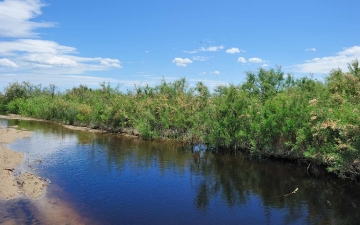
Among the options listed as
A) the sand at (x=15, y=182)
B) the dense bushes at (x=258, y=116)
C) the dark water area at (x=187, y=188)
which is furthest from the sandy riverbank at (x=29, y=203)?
the dense bushes at (x=258, y=116)

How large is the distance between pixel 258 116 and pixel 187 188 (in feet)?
33.0

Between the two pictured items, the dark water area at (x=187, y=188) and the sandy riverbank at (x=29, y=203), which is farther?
the dark water area at (x=187, y=188)

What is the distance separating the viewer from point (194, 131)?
99.6 feet

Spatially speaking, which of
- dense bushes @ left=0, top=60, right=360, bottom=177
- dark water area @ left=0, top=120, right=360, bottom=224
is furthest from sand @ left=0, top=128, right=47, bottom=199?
dense bushes @ left=0, top=60, right=360, bottom=177

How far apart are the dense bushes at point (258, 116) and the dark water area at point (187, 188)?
5.57ft

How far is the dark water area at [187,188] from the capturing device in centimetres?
1384

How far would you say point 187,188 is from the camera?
1770cm

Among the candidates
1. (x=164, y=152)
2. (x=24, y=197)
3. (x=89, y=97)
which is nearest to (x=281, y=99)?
(x=164, y=152)

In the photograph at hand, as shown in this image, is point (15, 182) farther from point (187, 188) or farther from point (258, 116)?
point (258, 116)

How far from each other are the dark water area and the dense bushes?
1.70 m

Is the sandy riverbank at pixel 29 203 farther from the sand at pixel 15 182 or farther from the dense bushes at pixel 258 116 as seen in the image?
the dense bushes at pixel 258 116

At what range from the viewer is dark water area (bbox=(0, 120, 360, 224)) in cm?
1384

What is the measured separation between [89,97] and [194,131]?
31452 millimetres

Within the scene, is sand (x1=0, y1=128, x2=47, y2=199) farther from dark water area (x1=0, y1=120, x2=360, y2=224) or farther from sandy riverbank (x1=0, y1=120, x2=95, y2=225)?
dark water area (x1=0, y1=120, x2=360, y2=224)
